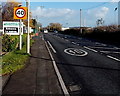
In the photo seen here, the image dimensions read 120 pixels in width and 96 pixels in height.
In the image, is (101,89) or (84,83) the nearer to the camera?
(101,89)

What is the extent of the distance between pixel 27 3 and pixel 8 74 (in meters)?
7.03

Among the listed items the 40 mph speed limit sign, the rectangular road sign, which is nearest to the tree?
the rectangular road sign

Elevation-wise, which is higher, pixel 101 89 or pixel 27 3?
pixel 27 3

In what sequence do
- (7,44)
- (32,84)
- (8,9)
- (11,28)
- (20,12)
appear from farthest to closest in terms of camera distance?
1. (8,9)
2. (11,28)
3. (7,44)
4. (20,12)
5. (32,84)

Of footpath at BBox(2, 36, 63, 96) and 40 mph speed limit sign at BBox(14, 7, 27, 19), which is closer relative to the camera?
footpath at BBox(2, 36, 63, 96)

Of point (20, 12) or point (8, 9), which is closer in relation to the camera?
point (20, 12)

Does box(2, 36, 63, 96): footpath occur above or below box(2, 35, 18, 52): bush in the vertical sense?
below

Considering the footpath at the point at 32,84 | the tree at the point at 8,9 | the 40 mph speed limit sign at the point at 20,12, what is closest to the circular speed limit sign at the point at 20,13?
the 40 mph speed limit sign at the point at 20,12

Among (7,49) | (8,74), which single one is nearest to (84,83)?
(8,74)

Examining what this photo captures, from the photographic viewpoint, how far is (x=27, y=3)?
47.1 ft

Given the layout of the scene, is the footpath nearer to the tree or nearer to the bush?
the bush

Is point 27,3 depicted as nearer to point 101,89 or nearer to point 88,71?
point 88,71

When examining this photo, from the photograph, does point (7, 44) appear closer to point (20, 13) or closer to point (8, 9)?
point (20, 13)

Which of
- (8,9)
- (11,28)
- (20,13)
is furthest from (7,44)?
(8,9)
